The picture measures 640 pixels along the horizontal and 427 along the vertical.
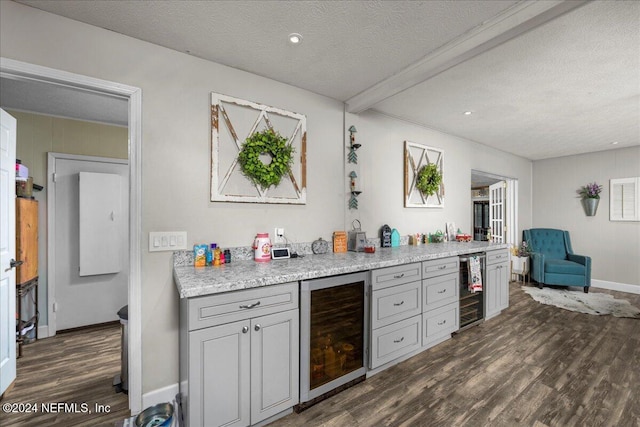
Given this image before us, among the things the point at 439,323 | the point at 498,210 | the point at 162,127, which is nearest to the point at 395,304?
the point at 439,323

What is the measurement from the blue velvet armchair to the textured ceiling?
274 centimetres

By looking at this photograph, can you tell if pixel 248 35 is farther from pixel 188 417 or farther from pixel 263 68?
pixel 188 417

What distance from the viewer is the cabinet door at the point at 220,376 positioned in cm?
148

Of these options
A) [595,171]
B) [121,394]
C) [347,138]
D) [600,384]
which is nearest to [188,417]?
[121,394]

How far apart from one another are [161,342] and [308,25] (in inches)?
92.6

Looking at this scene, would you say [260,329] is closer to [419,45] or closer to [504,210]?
[419,45]

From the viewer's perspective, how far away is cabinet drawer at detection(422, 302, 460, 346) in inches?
103

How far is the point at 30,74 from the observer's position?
1.61m

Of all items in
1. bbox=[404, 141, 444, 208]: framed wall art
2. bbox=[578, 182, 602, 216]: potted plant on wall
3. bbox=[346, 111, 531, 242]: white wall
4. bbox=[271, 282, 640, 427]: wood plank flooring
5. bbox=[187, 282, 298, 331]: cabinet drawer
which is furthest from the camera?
bbox=[578, 182, 602, 216]: potted plant on wall

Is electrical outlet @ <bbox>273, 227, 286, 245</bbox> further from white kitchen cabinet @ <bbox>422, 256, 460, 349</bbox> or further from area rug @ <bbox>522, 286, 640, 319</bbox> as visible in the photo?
area rug @ <bbox>522, 286, 640, 319</bbox>

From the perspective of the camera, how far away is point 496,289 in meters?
3.50

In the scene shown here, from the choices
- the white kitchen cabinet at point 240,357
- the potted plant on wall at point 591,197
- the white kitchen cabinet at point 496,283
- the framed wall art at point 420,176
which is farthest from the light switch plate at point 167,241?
the potted plant on wall at point 591,197

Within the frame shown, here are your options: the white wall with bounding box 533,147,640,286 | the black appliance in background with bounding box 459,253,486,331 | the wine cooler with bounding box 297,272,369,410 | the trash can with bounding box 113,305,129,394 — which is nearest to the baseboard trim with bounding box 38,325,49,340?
the trash can with bounding box 113,305,129,394

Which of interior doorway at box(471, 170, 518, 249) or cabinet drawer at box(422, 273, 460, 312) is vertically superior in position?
interior doorway at box(471, 170, 518, 249)
